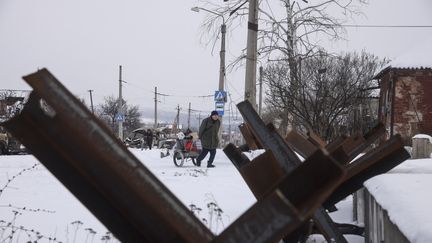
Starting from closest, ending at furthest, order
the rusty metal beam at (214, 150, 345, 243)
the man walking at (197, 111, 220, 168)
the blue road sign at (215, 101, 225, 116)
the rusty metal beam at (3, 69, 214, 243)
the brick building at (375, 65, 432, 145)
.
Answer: the rusty metal beam at (214, 150, 345, 243), the rusty metal beam at (3, 69, 214, 243), the man walking at (197, 111, 220, 168), the blue road sign at (215, 101, 225, 116), the brick building at (375, 65, 432, 145)

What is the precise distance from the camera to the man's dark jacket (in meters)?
12.9

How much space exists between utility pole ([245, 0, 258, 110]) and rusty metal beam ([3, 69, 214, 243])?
10856 mm

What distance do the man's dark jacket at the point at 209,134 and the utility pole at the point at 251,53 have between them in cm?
138

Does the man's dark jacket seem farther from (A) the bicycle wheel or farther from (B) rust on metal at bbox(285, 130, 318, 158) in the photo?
(B) rust on metal at bbox(285, 130, 318, 158)

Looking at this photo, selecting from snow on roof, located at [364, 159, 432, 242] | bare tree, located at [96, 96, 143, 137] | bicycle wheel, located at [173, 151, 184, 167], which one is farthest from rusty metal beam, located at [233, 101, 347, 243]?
bare tree, located at [96, 96, 143, 137]

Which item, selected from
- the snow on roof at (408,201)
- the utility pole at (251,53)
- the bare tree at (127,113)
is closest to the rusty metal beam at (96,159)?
the snow on roof at (408,201)

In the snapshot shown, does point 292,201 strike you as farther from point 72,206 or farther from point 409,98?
point 409,98

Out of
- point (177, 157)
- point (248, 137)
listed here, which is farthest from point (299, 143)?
point (177, 157)

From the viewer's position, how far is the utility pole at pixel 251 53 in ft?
39.6

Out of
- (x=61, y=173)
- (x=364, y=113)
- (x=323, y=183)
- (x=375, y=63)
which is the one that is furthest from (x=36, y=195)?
(x=375, y=63)

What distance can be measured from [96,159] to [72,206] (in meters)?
5.11

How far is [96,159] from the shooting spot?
1.22 meters

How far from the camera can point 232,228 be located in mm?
1188

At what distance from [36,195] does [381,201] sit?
18.0 feet
